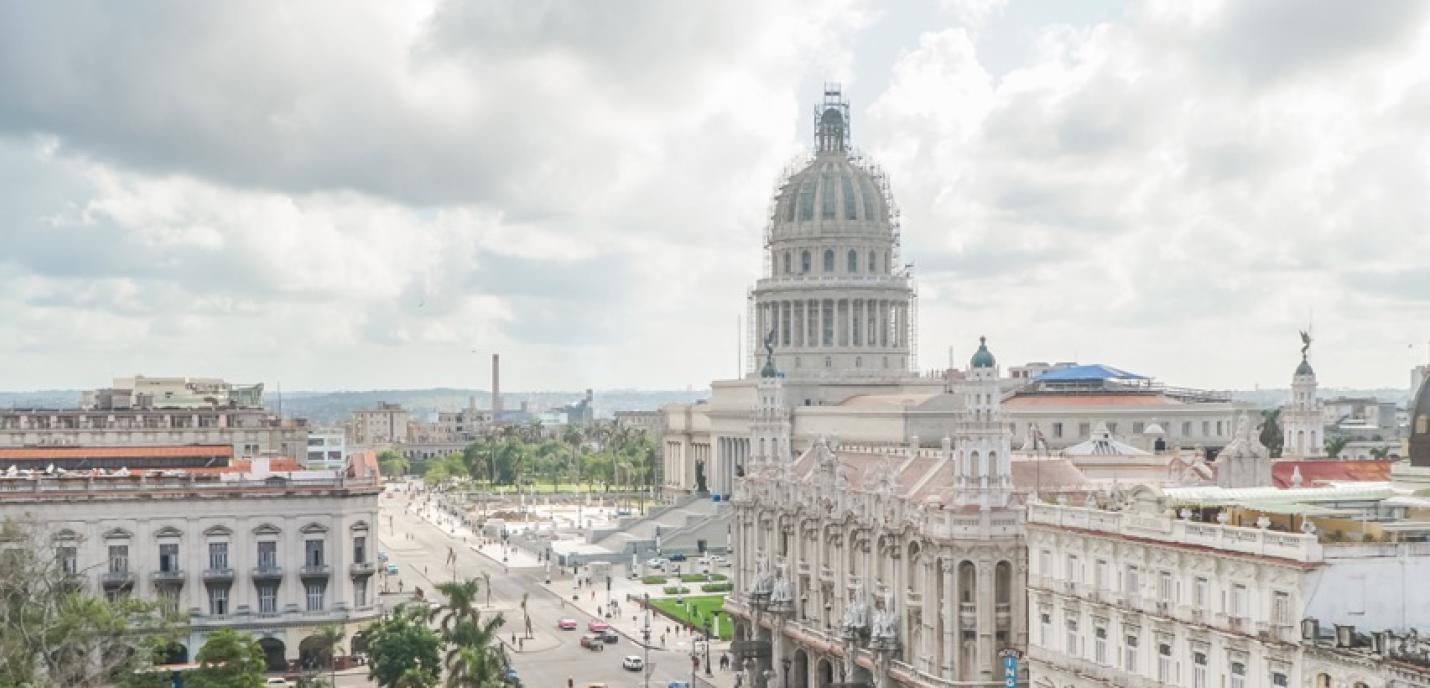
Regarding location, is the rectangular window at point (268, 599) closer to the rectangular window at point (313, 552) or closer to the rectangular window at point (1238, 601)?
the rectangular window at point (313, 552)

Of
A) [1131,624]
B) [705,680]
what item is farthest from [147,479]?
[1131,624]

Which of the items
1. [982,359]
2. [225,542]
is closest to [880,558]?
[982,359]

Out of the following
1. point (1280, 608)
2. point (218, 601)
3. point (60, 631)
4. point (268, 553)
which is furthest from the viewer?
point (268, 553)

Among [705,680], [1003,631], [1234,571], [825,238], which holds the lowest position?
[705,680]

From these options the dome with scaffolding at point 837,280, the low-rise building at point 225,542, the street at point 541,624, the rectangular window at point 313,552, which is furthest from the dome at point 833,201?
the rectangular window at point 313,552

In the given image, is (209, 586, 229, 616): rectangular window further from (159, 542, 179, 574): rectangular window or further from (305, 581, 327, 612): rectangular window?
(305, 581, 327, 612): rectangular window

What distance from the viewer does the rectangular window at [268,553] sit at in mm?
102188

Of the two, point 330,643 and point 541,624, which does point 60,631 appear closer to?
point 330,643

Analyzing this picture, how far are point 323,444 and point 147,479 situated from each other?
7615 cm

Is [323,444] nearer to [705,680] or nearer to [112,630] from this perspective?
[705,680]

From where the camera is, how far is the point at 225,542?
333 ft

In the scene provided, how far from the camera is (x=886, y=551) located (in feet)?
285

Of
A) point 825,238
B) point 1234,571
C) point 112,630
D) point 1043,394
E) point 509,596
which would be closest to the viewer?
point 1234,571

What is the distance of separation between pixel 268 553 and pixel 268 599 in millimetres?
2940
